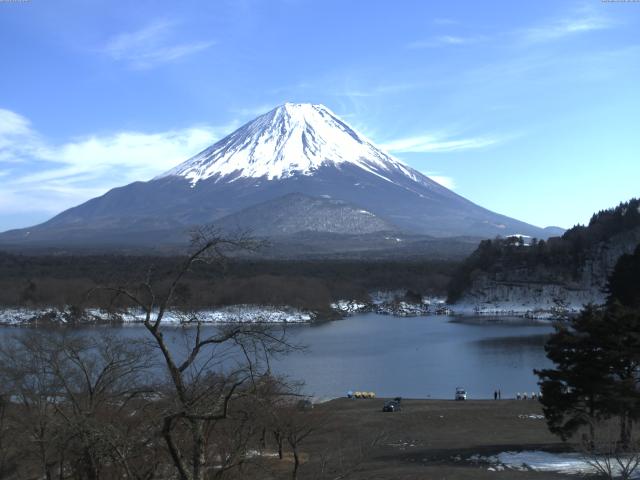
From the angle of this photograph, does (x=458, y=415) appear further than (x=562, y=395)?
Yes

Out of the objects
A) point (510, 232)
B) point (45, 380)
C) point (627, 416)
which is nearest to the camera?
point (45, 380)

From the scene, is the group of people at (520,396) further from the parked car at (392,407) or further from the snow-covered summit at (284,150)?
the snow-covered summit at (284,150)

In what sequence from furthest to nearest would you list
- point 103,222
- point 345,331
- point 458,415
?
point 103,222, point 345,331, point 458,415

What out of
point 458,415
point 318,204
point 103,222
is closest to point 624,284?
point 458,415

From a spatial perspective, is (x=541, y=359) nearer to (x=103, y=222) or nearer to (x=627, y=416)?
(x=627, y=416)

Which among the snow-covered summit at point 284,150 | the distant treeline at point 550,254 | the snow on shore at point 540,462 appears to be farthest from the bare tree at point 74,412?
the snow-covered summit at point 284,150

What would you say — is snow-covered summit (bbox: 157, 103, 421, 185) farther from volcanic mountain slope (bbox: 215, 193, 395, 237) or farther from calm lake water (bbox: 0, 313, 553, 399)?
calm lake water (bbox: 0, 313, 553, 399)

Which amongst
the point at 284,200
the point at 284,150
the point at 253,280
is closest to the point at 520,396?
the point at 253,280

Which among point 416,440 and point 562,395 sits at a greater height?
point 562,395
